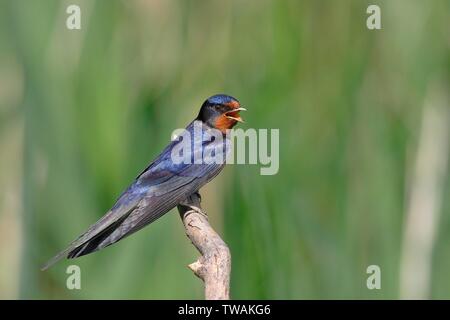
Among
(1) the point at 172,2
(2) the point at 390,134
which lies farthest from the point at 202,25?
(2) the point at 390,134

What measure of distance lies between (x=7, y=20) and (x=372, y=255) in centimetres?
113

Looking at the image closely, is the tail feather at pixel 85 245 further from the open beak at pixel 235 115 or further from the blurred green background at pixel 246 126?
the open beak at pixel 235 115

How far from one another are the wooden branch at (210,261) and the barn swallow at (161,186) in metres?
0.12

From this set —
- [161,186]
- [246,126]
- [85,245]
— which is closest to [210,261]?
[85,245]

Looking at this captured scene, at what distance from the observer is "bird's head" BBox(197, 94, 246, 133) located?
2.68m

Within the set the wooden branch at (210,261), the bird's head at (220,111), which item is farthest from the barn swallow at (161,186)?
the wooden branch at (210,261)

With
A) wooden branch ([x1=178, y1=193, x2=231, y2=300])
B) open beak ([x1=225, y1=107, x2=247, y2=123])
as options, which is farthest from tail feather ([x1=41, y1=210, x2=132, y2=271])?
open beak ([x1=225, y1=107, x2=247, y2=123])

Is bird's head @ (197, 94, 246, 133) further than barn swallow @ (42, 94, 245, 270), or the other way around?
bird's head @ (197, 94, 246, 133)

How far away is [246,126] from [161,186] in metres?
0.31

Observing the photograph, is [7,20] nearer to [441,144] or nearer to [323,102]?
[323,102]

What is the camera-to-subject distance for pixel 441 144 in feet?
8.99

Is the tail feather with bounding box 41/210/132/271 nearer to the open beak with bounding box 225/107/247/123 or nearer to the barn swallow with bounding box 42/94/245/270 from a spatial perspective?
the barn swallow with bounding box 42/94/245/270

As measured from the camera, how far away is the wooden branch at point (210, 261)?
1.81 metres

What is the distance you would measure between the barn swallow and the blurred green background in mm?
50
